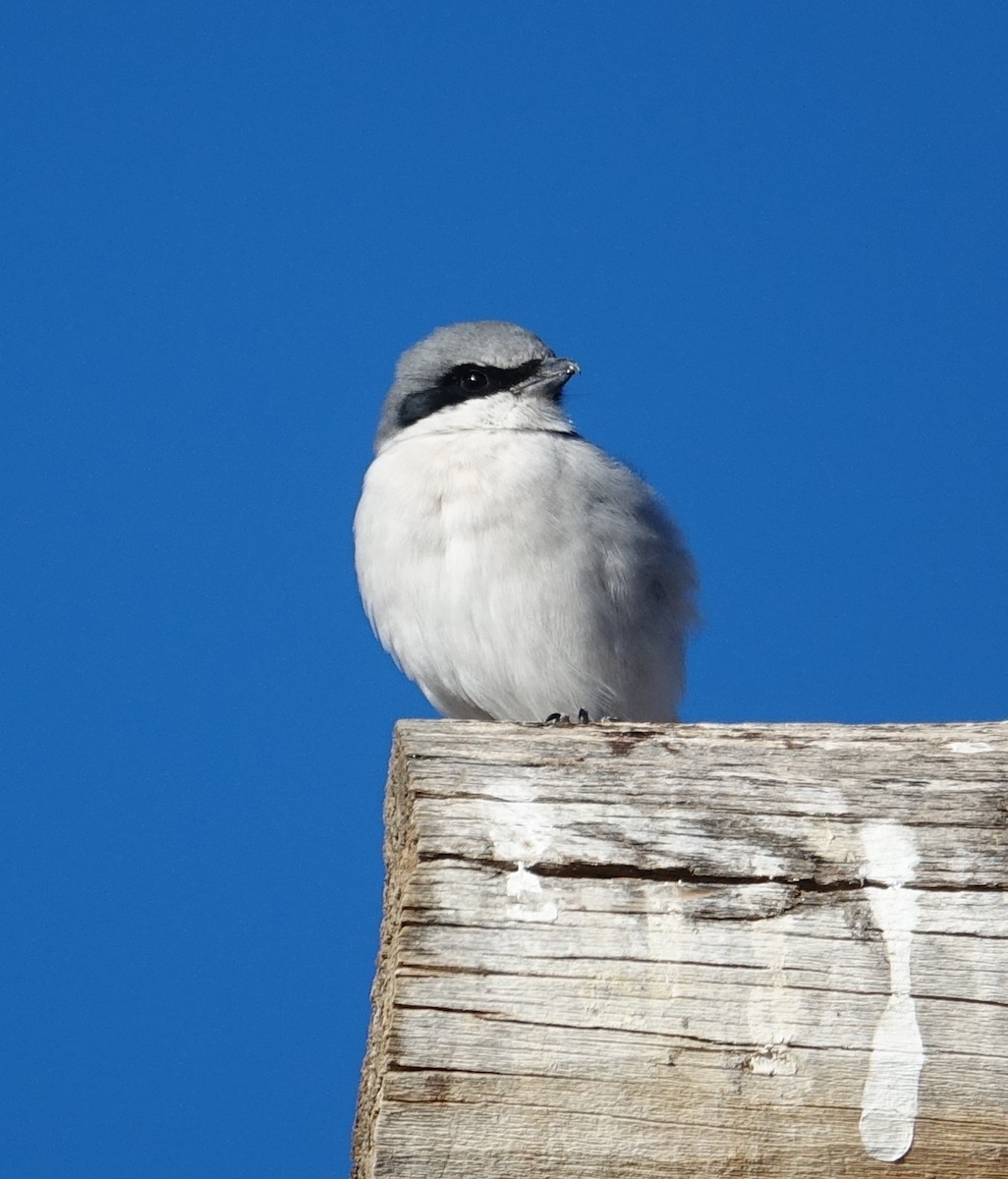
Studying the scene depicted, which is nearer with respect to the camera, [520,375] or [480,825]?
[480,825]

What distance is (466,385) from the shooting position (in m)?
7.59

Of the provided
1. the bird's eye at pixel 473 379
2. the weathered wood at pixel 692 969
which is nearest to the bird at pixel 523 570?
the bird's eye at pixel 473 379

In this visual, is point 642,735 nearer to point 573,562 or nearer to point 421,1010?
point 421,1010

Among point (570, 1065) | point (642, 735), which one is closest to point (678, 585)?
point (642, 735)

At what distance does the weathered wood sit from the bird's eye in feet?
13.9

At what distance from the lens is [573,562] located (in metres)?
6.62

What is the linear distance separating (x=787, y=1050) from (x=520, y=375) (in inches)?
187

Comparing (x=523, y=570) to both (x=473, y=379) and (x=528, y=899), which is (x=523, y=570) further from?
(x=528, y=899)

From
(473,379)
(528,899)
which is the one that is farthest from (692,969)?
A: (473,379)

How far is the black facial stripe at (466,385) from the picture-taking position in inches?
297

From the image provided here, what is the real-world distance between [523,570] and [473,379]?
137cm

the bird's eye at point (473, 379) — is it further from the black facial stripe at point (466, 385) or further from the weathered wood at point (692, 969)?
the weathered wood at point (692, 969)

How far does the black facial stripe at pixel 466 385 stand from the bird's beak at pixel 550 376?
0.11 feet

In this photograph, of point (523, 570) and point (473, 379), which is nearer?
point (523, 570)
